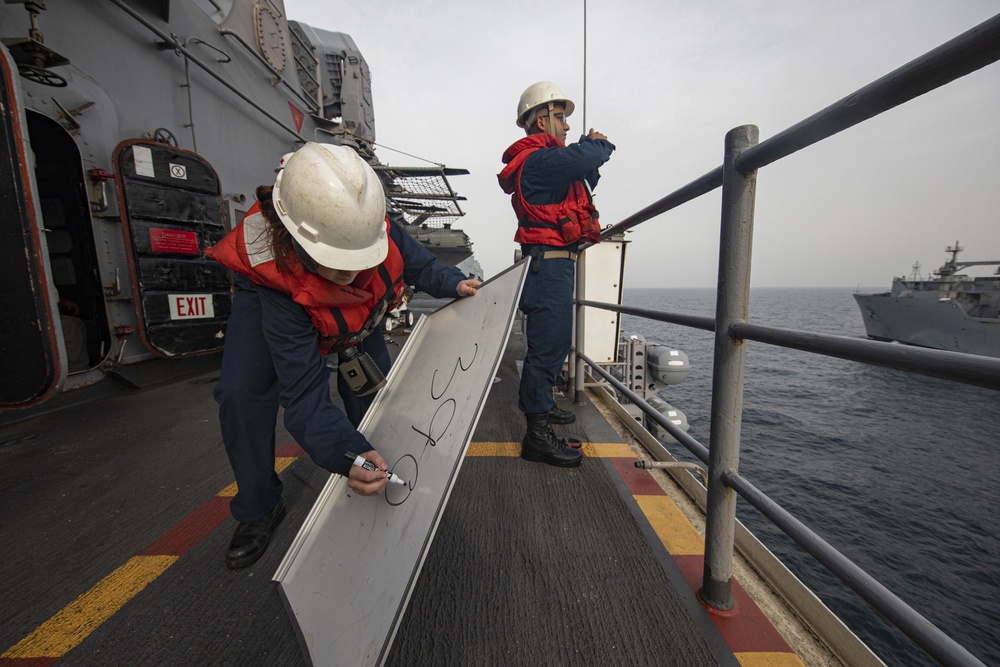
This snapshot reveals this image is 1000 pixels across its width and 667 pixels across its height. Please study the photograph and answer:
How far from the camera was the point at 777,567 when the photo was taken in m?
1.36

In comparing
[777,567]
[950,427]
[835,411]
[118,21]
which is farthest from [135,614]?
[950,427]

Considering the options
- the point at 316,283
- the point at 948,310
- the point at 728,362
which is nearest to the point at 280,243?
the point at 316,283

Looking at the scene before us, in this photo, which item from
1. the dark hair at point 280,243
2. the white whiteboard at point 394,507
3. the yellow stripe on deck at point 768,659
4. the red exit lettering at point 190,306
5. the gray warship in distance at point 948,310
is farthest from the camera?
the gray warship in distance at point 948,310

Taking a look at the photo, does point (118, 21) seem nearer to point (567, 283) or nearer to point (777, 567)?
point (567, 283)

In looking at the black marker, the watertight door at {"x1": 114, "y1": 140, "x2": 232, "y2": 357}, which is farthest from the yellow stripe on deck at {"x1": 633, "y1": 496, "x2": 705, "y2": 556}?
the watertight door at {"x1": 114, "y1": 140, "x2": 232, "y2": 357}

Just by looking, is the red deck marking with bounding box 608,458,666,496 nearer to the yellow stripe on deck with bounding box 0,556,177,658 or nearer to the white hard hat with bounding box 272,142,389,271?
the white hard hat with bounding box 272,142,389,271

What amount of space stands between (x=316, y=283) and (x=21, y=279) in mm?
1997

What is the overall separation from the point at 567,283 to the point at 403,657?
69.7 inches

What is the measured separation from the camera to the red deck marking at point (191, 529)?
1650 mm

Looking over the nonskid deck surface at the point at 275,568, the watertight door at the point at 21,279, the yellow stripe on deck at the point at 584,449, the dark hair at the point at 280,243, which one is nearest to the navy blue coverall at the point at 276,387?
the dark hair at the point at 280,243

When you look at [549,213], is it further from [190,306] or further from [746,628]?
[190,306]

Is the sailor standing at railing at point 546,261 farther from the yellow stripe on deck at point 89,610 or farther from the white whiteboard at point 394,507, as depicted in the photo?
the yellow stripe on deck at point 89,610

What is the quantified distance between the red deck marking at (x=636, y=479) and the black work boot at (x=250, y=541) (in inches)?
63.8

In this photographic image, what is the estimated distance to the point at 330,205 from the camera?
121 centimetres
